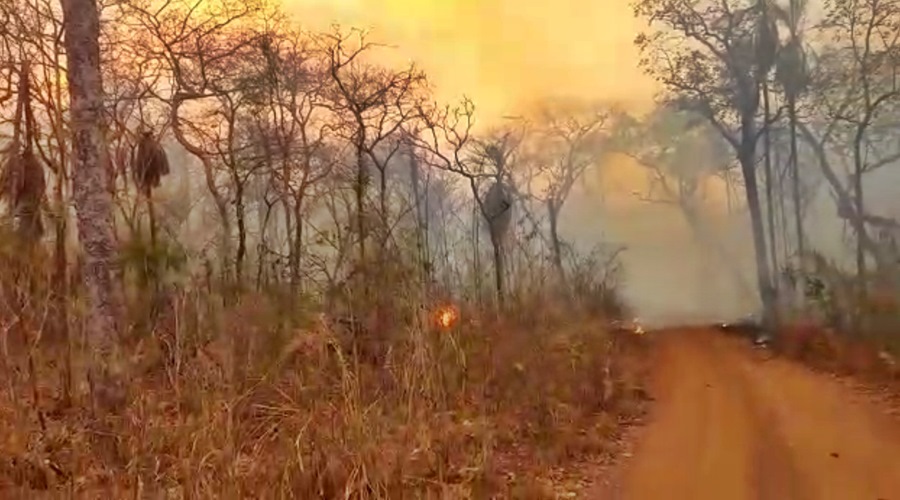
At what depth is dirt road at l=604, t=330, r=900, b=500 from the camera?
3.96 meters

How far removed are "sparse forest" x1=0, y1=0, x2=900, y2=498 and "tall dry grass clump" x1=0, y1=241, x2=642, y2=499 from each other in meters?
0.02

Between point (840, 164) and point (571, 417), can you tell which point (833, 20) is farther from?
point (571, 417)

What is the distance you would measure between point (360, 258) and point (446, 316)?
79cm

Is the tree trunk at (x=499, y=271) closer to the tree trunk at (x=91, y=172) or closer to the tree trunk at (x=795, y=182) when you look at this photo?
the tree trunk at (x=91, y=172)

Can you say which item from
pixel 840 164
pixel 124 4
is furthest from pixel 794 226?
pixel 124 4

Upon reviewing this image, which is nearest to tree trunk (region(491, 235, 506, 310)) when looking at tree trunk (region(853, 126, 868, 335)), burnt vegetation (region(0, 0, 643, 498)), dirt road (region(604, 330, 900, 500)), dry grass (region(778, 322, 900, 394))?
burnt vegetation (region(0, 0, 643, 498))

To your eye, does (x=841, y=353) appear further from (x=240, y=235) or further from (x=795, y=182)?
(x=240, y=235)

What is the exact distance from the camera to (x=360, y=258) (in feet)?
17.3

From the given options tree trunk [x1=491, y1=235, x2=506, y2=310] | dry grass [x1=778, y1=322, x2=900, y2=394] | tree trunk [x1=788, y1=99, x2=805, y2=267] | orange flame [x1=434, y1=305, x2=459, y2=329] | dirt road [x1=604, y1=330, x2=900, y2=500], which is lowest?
dirt road [x1=604, y1=330, x2=900, y2=500]

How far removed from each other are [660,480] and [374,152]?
21.8 feet

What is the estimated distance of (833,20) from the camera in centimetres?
963

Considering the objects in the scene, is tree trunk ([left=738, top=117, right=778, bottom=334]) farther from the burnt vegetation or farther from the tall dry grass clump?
the tall dry grass clump

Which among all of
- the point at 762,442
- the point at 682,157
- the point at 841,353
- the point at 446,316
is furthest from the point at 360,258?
the point at 682,157

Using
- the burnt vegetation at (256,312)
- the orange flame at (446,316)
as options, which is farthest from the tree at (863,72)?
the orange flame at (446,316)
